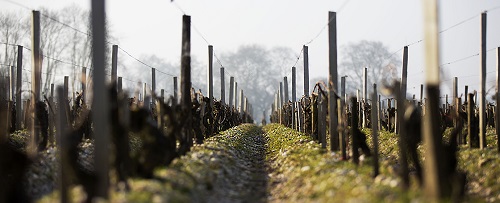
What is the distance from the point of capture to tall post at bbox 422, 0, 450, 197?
570cm

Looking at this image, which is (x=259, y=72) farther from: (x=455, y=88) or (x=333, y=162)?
(x=333, y=162)

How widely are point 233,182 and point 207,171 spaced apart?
87cm

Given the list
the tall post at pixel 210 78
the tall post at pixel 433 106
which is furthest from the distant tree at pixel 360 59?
the tall post at pixel 433 106

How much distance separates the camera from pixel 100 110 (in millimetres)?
6434

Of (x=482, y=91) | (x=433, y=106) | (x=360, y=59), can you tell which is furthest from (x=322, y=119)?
(x=360, y=59)

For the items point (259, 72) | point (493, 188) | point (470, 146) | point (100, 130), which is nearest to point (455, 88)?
point (470, 146)

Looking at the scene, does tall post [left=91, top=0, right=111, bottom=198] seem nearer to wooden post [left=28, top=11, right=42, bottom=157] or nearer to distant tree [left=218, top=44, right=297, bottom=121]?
wooden post [left=28, top=11, right=42, bottom=157]

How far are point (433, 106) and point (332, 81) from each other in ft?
22.3

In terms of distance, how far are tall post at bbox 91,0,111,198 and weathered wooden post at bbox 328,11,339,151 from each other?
19.3 ft

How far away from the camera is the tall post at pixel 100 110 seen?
6.28 metres

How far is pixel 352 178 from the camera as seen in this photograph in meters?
7.38

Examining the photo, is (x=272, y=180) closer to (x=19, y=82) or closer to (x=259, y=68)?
(x=19, y=82)

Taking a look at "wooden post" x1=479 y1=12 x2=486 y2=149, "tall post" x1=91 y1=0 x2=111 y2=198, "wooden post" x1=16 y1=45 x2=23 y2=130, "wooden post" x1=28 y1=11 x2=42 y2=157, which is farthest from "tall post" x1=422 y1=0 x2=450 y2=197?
"wooden post" x1=16 y1=45 x2=23 y2=130

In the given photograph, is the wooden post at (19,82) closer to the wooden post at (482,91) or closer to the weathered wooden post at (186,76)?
the weathered wooden post at (186,76)
